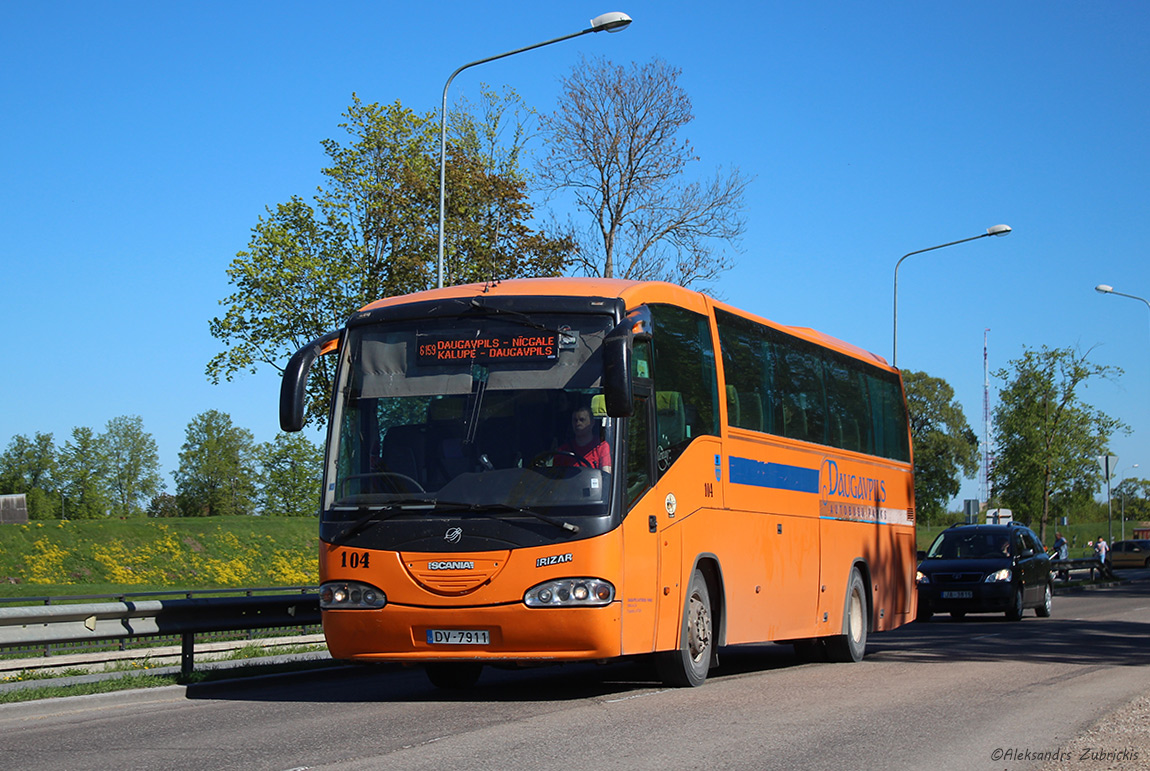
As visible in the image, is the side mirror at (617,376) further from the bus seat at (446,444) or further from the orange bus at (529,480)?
the bus seat at (446,444)

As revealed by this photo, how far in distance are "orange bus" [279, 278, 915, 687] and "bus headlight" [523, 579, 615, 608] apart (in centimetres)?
1

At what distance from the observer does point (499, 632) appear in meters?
10.4

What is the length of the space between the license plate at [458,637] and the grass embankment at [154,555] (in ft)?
102

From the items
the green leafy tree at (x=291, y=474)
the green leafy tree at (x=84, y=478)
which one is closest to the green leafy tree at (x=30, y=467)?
the green leafy tree at (x=84, y=478)

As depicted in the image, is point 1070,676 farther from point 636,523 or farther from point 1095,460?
point 1095,460

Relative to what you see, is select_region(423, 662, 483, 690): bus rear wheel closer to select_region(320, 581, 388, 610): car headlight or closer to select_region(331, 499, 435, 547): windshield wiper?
select_region(320, 581, 388, 610): car headlight

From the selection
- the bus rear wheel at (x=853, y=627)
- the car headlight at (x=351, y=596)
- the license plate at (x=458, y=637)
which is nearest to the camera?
the license plate at (x=458, y=637)

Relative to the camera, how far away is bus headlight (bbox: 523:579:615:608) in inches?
405

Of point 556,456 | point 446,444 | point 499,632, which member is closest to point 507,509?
point 556,456

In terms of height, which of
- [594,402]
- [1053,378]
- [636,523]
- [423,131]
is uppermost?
[423,131]

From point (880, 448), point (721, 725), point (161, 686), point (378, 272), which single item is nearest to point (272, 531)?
point (378, 272)

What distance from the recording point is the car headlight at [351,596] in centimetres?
1066

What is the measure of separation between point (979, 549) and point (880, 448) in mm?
9164

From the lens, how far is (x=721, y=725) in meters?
9.28
